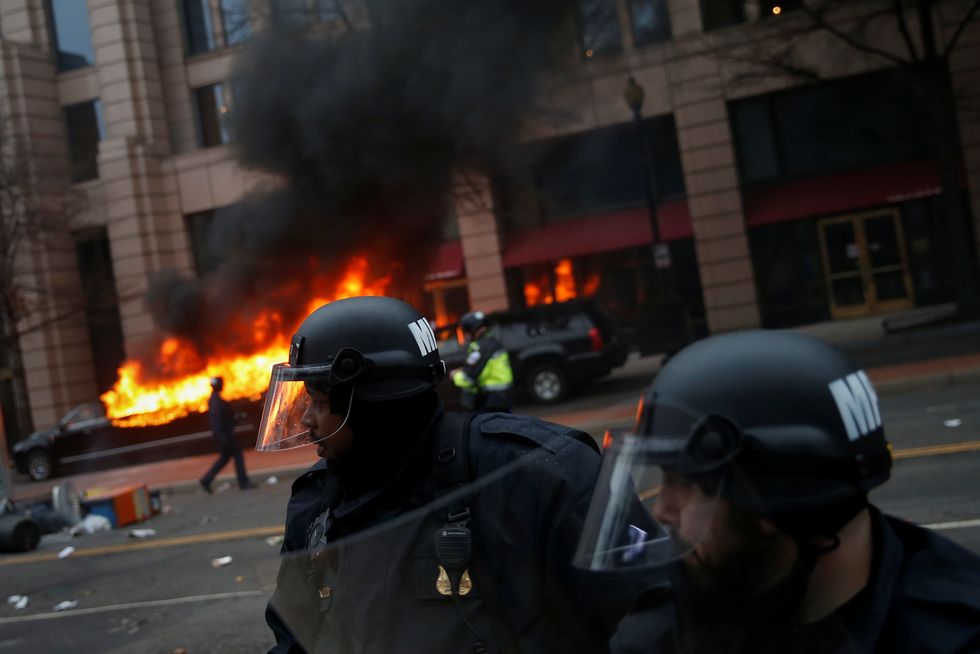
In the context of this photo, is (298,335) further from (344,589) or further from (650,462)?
(650,462)

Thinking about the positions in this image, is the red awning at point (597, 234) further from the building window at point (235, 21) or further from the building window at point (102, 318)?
the building window at point (102, 318)

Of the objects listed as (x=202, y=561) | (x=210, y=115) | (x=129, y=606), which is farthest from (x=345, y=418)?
(x=210, y=115)

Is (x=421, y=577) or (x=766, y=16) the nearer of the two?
(x=421, y=577)

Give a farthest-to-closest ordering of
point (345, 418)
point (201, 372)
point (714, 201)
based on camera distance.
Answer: point (714, 201) → point (201, 372) → point (345, 418)

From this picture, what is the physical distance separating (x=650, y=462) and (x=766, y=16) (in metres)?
18.8

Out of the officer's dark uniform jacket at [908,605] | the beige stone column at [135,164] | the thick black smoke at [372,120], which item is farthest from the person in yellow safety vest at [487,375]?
the beige stone column at [135,164]

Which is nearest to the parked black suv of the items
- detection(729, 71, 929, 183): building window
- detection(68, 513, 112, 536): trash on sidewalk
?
detection(68, 513, 112, 536): trash on sidewalk

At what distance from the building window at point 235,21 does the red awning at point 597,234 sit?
7.34m

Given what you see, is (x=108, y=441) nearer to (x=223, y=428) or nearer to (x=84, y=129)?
(x=223, y=428)

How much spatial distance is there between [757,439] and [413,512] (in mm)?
823

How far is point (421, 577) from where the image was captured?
189 cm

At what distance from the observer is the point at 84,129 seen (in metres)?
26.2

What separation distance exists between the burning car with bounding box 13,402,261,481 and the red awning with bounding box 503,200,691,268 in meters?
7.90

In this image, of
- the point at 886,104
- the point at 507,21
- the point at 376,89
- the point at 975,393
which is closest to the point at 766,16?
the point at 886,104
